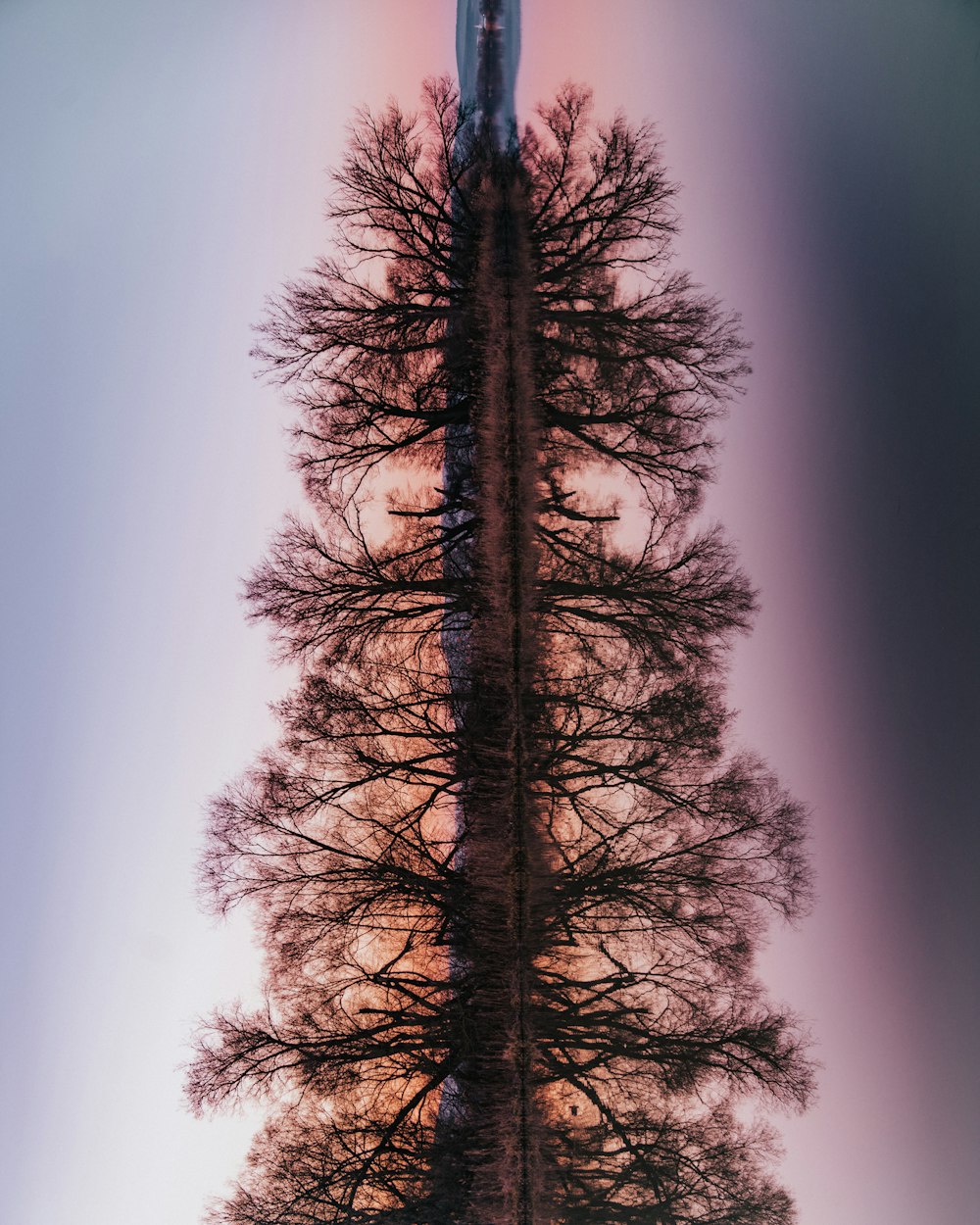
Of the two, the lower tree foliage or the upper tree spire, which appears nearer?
the lower tree foliage

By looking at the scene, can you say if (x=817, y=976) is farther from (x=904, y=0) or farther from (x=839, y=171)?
(x=904, y=0)

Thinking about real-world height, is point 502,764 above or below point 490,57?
below

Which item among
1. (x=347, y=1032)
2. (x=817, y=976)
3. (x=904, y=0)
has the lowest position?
(x=347, y=1032)

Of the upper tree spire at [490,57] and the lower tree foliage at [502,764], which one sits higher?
the upper tree spire at [490,57]

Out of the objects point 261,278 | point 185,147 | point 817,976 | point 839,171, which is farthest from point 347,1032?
point 839,171

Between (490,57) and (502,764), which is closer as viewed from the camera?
(502,764)

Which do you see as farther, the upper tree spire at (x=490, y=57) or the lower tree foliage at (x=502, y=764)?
the upper tree spire at (x=490, y=57)

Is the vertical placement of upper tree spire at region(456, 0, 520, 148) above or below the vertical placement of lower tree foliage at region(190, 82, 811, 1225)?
above

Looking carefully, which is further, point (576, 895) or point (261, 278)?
point (261, 278)
